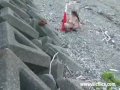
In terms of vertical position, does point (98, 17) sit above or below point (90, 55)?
below

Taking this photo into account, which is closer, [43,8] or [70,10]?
[70,10]

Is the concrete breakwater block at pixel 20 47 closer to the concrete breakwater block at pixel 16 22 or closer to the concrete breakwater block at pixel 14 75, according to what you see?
the concrete breakwater block at pixel 14 75

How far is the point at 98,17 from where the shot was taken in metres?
11.2

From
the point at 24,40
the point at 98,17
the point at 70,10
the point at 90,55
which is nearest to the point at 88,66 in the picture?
the point at 90,55

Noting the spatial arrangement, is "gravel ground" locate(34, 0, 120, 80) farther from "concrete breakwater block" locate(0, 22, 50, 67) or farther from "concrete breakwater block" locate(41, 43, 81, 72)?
"concrete breakwater block" locate(0, 22, 50, 67)

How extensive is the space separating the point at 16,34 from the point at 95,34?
4.63 meters

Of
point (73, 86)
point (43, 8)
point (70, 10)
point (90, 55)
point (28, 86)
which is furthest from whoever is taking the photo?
point (43, 8)

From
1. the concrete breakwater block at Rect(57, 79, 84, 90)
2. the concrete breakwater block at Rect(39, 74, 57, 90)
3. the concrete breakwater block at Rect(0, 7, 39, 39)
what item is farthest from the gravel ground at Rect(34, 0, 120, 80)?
the concrete breakwater block at Rect(39, 74, 57, 90)

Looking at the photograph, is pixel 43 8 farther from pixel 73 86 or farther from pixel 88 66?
pixel 73 86

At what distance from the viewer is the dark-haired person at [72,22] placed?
8750 millimetres

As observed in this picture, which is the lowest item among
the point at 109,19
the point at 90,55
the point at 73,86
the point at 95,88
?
the point at 109,19

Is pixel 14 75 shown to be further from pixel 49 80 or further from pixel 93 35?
pixel 93 35

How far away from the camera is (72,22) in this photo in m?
8.95

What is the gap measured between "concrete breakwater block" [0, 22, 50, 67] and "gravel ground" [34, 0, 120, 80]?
3.69ft
